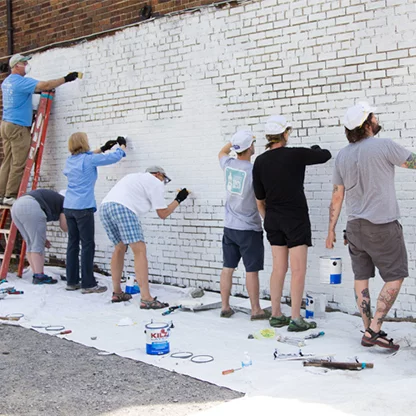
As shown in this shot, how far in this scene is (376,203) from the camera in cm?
507

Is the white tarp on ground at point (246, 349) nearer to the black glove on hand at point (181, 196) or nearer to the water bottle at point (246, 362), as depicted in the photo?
the water bottle at point (246, 362)

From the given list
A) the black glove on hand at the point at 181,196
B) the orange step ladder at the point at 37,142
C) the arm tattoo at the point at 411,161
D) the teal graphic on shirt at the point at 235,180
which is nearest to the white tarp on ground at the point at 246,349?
the black glove on hand at the point at 181,196

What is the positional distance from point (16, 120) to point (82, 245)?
2.31 metres

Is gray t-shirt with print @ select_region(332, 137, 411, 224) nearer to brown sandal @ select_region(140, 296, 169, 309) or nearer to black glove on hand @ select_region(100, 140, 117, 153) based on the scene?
brown sandal @ select_region(140, 296, 169, 309)

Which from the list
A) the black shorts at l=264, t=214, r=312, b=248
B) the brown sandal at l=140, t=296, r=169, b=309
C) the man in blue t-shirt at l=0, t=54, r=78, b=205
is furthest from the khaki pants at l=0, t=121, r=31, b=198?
the black shorts at l=264, t=214, r=312, b=248

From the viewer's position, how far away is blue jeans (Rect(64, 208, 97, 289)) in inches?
305

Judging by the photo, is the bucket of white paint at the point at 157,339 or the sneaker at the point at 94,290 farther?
the sneaker at the point at 94,290

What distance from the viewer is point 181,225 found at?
25.7 feet

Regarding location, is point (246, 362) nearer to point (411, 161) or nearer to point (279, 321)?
point (279, 321)

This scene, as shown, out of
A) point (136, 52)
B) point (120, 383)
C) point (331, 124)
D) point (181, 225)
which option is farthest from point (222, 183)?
point (120, 383)

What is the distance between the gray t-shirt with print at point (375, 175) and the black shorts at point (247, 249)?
132cm

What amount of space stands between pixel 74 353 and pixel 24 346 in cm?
54

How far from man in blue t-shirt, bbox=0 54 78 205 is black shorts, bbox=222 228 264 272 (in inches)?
149

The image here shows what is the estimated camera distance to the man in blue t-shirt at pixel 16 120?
8773 mm
